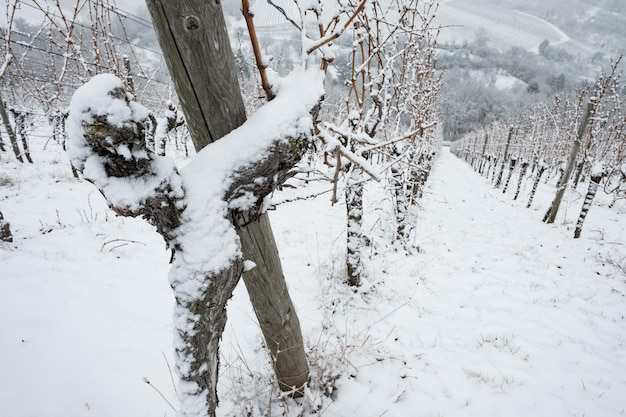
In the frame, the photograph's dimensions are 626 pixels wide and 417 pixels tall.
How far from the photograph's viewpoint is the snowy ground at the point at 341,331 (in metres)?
2.25

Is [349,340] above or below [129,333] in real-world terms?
below

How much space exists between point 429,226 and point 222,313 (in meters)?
7.88

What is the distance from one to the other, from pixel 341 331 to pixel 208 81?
2.90m

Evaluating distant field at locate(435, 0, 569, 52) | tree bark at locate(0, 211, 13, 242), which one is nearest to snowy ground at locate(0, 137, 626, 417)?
tree bark at locate(0, 211, 13, 242)

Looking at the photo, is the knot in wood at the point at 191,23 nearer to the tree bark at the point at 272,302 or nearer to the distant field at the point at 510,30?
the tree bark at the point at 272,302

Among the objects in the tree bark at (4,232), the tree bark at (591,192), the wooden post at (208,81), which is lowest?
the tree bark at (591,192)

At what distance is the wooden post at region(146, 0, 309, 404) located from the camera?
2.90 feet

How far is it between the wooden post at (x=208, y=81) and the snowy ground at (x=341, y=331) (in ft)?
3.89

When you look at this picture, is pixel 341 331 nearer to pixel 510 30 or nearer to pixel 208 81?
pixel 208 81

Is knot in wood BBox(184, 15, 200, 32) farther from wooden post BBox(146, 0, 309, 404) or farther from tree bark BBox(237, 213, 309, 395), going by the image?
tree bark BBox(237, 213, 309, 395)

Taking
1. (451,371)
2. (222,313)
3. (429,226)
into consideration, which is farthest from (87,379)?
(429,226)

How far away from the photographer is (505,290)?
455 centimetres

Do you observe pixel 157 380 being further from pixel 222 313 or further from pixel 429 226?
pixel 429 226

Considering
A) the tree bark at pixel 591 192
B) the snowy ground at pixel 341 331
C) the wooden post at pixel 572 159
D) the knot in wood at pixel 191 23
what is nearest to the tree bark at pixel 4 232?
the snowy ground at pixel 341 331
